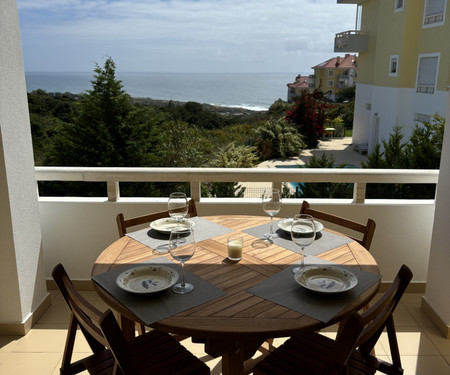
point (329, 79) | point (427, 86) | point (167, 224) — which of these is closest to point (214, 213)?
point (167, 224)

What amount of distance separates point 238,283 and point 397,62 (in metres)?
16.2

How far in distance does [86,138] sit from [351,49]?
42.0 ft

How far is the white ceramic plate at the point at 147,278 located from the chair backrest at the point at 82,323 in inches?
6.6

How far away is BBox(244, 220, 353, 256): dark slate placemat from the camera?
208 centimetres

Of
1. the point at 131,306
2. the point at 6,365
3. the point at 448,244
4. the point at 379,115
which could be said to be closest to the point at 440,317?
the point at 448,244

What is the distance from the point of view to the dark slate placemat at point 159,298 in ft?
4.90

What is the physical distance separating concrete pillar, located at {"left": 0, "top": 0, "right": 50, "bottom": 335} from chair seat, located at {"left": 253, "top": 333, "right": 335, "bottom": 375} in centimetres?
180

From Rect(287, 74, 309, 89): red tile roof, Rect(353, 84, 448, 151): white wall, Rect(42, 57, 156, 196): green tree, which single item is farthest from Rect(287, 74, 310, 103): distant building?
Rect(42, 57, 156, 196): green tree

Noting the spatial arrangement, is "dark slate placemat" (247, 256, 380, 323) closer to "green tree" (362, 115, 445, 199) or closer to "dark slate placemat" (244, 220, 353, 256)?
Result: "dark slate placemat" (244, 220, 353, 256)

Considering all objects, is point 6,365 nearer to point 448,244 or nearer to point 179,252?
point 179,252

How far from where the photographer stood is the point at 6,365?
250 centimetres

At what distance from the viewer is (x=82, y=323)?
1546 millimetres

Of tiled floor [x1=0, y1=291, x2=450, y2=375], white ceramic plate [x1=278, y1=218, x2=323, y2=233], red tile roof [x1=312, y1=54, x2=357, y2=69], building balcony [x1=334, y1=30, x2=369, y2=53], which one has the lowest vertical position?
tiled floor [x1=0, y1=291, x2=450, y2=375]

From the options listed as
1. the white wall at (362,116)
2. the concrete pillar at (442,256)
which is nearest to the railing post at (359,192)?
the concrete pillar at (442,256)
